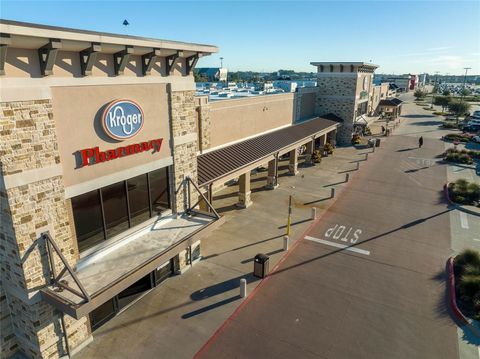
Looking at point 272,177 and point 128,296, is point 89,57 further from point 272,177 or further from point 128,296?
point 272,177

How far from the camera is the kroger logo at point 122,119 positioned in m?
11.5

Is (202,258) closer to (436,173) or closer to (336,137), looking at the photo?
(436,173)

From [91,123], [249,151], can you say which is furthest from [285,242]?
[91,123]

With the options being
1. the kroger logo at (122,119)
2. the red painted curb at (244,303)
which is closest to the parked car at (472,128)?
the red painted curb at (244,303)

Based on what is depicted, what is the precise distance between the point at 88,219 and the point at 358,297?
12.1m

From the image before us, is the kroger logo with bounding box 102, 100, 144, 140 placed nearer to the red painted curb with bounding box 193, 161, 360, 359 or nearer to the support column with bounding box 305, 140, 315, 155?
the red painted curb with bounding box 193, 161, 360, 359

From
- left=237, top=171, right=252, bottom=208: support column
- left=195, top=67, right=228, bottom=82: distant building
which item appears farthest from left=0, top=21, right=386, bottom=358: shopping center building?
left=195, top=67, right=228, bottom=82: distant building

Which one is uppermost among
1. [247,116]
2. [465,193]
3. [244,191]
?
[247,116]

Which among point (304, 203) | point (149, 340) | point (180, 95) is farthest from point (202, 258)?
point (304, 203)

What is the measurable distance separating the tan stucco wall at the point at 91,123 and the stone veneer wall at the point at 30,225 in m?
0.42

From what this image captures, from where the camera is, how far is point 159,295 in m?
14.8

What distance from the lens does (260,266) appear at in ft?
52.5

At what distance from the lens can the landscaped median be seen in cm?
1362

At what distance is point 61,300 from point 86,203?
3380 millimetres
